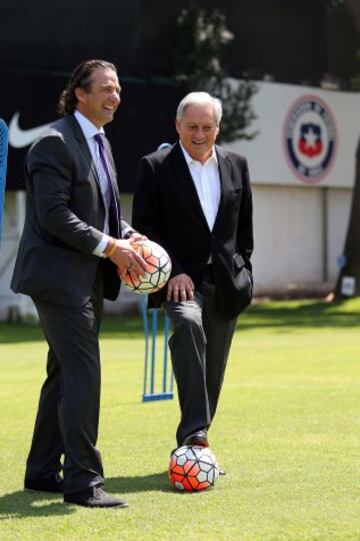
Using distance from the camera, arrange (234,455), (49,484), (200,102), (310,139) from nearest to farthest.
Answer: (49,484) < (200,102) < (234,455) < (310,139)

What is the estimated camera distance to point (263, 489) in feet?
23.0

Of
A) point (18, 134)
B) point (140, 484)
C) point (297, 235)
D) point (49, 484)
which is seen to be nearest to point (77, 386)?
point (49, 484)

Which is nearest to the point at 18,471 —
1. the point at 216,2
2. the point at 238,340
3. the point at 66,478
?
the point at 66,478

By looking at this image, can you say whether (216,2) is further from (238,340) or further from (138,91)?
(238,340)

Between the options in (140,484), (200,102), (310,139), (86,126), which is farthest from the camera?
(310,139)

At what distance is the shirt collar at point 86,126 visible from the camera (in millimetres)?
6832

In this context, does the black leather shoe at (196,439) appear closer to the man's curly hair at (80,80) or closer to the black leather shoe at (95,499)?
the black leather shoe at (95,499)

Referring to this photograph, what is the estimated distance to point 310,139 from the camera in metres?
31.7

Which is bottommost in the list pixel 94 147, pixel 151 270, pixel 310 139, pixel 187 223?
pixel 151 270

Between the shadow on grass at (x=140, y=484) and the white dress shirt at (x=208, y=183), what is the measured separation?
148 centimetres

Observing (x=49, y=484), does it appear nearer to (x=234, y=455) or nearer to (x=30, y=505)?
(x=30, y=505)

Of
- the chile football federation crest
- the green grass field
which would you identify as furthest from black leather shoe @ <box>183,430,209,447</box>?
the chile football federation crest

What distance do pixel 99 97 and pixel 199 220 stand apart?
→ 111cm

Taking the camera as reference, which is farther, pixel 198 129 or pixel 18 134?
pixel 18 134
